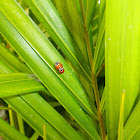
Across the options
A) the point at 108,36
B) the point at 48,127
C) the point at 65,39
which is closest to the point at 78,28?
the point at 65,39

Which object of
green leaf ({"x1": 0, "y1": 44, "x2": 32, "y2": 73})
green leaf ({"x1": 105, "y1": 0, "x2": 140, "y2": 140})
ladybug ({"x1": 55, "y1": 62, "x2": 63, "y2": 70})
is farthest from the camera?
green leaf ({"x1": 0, "y1": 44, "x2": 32, "y2": 73})

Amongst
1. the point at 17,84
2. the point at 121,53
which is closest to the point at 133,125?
the point at 121,53

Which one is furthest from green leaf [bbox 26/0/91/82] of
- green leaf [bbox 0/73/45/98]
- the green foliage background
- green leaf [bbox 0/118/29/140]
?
green leaf [bbox 0/118/29/140]

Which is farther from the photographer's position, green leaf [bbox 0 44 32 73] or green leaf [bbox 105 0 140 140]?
green leaf [bbox 0 44 32 73]

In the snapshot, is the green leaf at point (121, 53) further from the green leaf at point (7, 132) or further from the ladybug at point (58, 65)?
the green leaf at point (7, 132)

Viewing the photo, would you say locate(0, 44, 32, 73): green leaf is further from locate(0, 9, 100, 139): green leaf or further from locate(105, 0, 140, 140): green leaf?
locate(105, 0, 140, 140): green leaf

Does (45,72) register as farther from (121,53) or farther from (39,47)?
(121,53)
